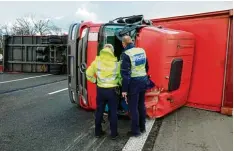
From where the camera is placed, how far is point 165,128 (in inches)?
191

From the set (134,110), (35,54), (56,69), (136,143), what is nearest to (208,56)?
(134,110)

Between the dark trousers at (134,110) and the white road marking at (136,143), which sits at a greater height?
the dark trousers at (134,110)

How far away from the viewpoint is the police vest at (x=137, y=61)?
14.1 ft

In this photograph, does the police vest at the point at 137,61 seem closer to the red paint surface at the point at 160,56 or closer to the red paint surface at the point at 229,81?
the red paint surface at the point at 160,56

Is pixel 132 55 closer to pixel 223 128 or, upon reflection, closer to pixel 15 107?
pixel 223 128

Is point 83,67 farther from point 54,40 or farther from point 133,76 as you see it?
point 54,40

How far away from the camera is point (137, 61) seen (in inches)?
172

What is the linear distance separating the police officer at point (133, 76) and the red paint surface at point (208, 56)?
1.92 meters

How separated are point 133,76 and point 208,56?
7.29ft

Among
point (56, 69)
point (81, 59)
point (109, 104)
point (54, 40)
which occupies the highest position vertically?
point (54, 40)

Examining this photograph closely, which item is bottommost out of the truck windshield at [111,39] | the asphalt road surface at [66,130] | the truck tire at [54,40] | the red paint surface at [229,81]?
the asphalt road surface at [66,130]

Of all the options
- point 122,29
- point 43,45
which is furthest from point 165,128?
point 43,45

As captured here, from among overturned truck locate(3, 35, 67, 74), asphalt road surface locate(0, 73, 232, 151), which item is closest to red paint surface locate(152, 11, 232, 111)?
asphalt road surface locate(0, 73, 232, 151)

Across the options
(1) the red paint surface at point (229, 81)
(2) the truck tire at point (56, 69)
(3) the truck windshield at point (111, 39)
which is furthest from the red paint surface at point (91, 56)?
(2) the truck tire at point (56, 69)
